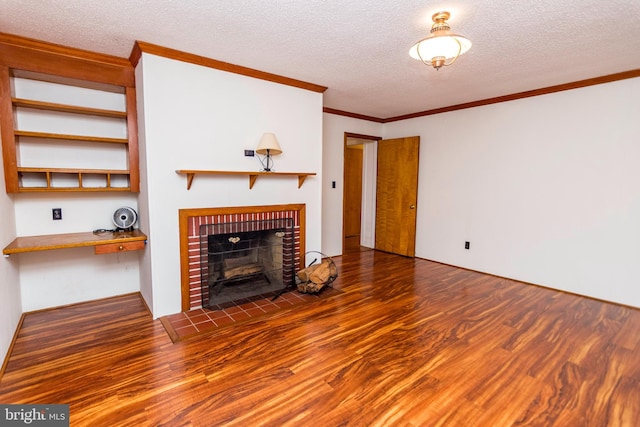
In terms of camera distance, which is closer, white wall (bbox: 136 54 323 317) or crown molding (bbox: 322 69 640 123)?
white wall (bbox: 136 54 323 317)

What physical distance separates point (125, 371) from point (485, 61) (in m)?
3.92

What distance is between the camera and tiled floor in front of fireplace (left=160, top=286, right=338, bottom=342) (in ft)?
8.70

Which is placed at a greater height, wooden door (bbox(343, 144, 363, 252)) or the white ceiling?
the white ceiling

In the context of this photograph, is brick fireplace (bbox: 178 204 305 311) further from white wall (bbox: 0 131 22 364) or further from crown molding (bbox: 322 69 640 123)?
crown molding (bbox: 322 69 640 123)

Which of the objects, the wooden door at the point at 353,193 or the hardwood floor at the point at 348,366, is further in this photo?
the wooden door at the point at 353,193

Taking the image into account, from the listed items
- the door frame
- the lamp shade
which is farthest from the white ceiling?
the door frame

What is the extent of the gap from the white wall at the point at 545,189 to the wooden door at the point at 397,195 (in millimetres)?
253

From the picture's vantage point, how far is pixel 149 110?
2672 millimetres

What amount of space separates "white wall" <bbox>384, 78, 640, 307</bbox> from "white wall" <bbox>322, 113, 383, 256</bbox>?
1304 millimetres

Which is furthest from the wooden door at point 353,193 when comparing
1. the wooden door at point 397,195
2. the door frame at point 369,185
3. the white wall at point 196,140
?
the white wall at point 196,140

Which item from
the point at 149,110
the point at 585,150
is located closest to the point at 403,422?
the point at 149,110

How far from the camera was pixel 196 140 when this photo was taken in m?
2.94

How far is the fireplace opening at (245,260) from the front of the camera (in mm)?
3129

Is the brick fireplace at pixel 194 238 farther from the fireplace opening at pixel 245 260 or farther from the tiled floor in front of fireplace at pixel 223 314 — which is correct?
the tiled floor in front of fireplace at pixel 223 314
